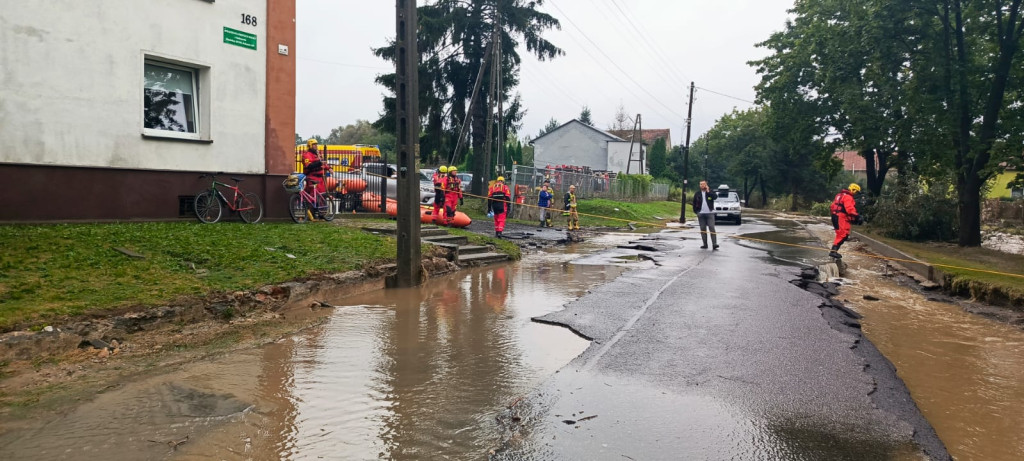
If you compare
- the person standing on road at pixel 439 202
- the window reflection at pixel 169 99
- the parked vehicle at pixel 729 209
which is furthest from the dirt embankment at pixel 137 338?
the parked vehicle at pixel 729 209

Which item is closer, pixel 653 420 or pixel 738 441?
pixel 738 441

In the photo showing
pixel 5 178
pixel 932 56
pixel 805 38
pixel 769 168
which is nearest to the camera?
pixel 5 178

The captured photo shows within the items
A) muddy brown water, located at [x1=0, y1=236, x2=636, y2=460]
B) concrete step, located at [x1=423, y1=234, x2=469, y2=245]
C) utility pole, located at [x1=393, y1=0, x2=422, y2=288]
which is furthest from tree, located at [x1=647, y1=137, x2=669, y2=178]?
muddy brown water, located at [x1=0, y1=236, x2=636, y2=460]

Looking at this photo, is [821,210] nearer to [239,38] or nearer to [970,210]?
[970,210]

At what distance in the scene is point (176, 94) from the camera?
12008mm

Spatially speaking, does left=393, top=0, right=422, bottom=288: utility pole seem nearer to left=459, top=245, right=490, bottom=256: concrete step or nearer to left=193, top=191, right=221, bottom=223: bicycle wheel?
left=459, top=245, right=490, bottom=256: concrete step

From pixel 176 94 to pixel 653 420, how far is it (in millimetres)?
10955

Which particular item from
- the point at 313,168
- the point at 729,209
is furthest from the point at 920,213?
the point at 313,168

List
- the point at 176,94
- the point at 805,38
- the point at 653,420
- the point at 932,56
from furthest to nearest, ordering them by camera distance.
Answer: the point at 805,38
the point at 932,56
the point at 176,94
the point at 653,420

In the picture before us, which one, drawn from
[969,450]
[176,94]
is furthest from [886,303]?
[176,94]

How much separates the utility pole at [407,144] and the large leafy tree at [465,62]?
16193 millimetres

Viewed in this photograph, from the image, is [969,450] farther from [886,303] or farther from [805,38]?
[805,38]

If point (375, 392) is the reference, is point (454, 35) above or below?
above

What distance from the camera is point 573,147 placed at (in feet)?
240
